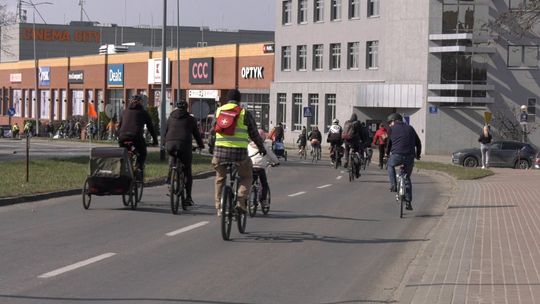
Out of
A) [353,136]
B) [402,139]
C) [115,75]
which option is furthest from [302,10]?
[402,139]

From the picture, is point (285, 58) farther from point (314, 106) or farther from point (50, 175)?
point (50, 175)

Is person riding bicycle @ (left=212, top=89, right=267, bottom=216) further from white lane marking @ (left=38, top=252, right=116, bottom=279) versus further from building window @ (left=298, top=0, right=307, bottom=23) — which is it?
building window @ (left=298, top=0, right=307, bottom=23)

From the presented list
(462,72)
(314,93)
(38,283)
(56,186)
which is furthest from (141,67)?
(38,283)

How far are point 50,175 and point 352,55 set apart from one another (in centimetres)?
4640

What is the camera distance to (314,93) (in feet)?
231

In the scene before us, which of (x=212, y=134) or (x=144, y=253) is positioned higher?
(x=212, y=134)

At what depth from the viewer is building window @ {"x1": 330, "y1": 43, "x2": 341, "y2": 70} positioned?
68.7 meters

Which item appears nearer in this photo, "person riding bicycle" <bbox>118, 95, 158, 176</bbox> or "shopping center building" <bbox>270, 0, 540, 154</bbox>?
"person riding bicycle" <bbox>118, 95, 158, 176</bbox>

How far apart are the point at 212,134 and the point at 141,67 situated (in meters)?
76.4

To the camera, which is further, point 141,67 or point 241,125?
point 141,67

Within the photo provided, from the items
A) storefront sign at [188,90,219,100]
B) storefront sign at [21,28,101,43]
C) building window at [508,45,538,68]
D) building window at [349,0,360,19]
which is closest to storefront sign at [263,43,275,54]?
storefront sign at [188,90,219,100]

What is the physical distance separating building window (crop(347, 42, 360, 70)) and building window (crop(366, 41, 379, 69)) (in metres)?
1.21

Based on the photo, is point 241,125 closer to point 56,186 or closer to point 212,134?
point 212,134

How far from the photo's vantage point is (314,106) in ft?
231
